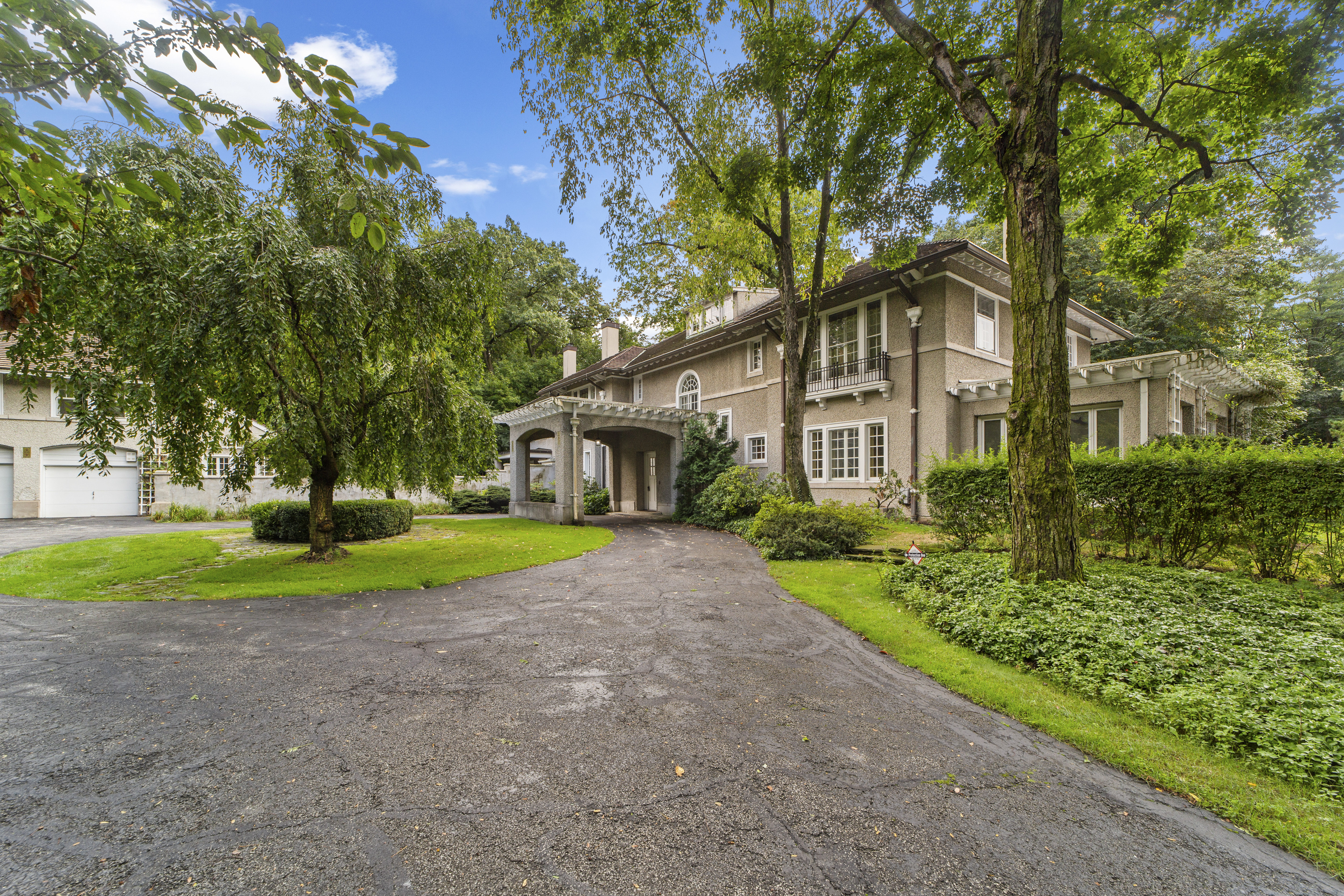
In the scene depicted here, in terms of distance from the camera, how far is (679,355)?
2175cm

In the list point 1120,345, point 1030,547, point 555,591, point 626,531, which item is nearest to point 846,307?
→ point 626,531

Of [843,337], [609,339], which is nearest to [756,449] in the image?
Result: [843,337]

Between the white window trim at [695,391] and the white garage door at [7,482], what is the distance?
2456 centimetres

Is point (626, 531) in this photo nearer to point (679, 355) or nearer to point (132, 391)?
point (679, 355)

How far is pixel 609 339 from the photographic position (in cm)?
2808

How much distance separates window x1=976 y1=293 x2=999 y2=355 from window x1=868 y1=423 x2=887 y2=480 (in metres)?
3.38

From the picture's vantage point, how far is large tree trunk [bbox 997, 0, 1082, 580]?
20.7ft

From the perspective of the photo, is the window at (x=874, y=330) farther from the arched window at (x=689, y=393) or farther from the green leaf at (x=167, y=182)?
the green leaf at (x=167, y=182)

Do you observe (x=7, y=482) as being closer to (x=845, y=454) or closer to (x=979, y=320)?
(x=845, y=454)

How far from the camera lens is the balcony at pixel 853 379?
1497 centimetres

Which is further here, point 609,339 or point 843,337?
point 609,339

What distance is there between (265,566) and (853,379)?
14.7 m

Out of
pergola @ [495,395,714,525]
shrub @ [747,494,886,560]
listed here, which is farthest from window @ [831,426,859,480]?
pergola @ [495,395,714,525]

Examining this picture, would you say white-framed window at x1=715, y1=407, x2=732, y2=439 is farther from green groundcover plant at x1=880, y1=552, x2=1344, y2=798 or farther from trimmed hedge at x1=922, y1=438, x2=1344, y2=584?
green groundcover plant at x1=880, y1=552, x2=1344, y2=798
